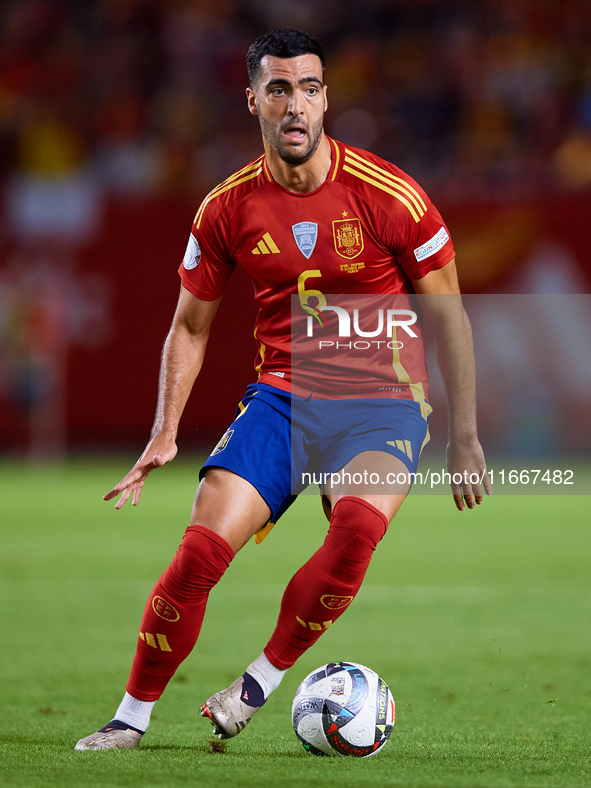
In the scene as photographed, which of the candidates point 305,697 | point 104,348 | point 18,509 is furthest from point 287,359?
point 104,348

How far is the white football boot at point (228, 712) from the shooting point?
368 centimetres

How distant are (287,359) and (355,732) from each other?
1293 mm

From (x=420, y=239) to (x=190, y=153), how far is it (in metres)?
11.7

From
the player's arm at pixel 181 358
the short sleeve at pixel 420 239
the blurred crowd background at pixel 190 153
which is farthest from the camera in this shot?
the blurred crowd background at pixel 190 153

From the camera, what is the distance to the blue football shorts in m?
3.85

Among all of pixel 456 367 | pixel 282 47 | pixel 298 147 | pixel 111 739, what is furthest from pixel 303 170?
pixel 111 739

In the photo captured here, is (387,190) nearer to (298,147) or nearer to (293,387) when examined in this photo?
(298,147)

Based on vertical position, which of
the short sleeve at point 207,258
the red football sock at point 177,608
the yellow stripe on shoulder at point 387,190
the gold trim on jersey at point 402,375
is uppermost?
the yellow stripe on shoulder at point 387,190

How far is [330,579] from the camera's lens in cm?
374

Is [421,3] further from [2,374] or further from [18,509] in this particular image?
[18,509]

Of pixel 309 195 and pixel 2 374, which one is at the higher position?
pixel 309 195

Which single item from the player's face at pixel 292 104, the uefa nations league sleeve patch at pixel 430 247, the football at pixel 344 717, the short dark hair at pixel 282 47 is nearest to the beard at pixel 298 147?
the player's face at pixel 292 104

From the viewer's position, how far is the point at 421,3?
16.5 meters

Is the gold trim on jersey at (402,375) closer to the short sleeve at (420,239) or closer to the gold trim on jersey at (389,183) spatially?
the short sleeve at (420,239)
